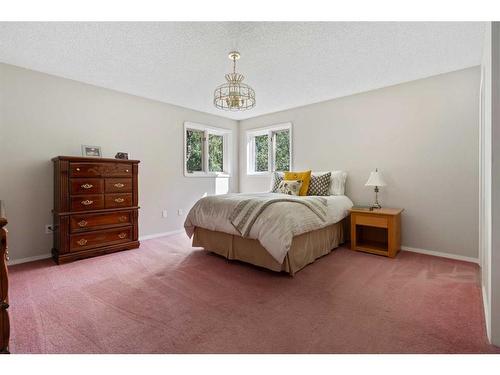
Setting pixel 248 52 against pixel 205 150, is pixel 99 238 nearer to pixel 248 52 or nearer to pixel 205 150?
pixel 205 150

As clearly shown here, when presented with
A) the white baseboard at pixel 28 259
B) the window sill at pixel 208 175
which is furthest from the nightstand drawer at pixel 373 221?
the white baseboard at pixel 28 259

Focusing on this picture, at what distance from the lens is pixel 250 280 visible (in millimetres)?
2369

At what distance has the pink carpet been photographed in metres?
1.43

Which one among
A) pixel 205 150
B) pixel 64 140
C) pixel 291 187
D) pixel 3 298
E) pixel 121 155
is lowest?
pixel 3 298

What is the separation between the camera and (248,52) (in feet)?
8.36

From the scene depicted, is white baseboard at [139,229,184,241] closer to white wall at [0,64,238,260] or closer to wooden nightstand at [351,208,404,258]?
white wall at [0,64,238,260]

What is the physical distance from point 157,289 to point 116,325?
0.56m

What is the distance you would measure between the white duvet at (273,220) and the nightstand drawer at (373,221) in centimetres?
23

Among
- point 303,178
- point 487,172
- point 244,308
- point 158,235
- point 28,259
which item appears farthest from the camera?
point 158,235

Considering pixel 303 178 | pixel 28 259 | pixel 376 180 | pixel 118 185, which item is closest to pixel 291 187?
pixel 303 178

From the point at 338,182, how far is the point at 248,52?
90.1 inches

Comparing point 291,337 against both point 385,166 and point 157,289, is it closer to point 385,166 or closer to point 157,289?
point 157,289

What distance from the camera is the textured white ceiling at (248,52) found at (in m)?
2.14

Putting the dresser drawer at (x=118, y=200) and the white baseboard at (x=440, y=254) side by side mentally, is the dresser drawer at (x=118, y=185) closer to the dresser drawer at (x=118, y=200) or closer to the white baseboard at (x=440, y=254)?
the dresser drawer at (x=118, y=200)
